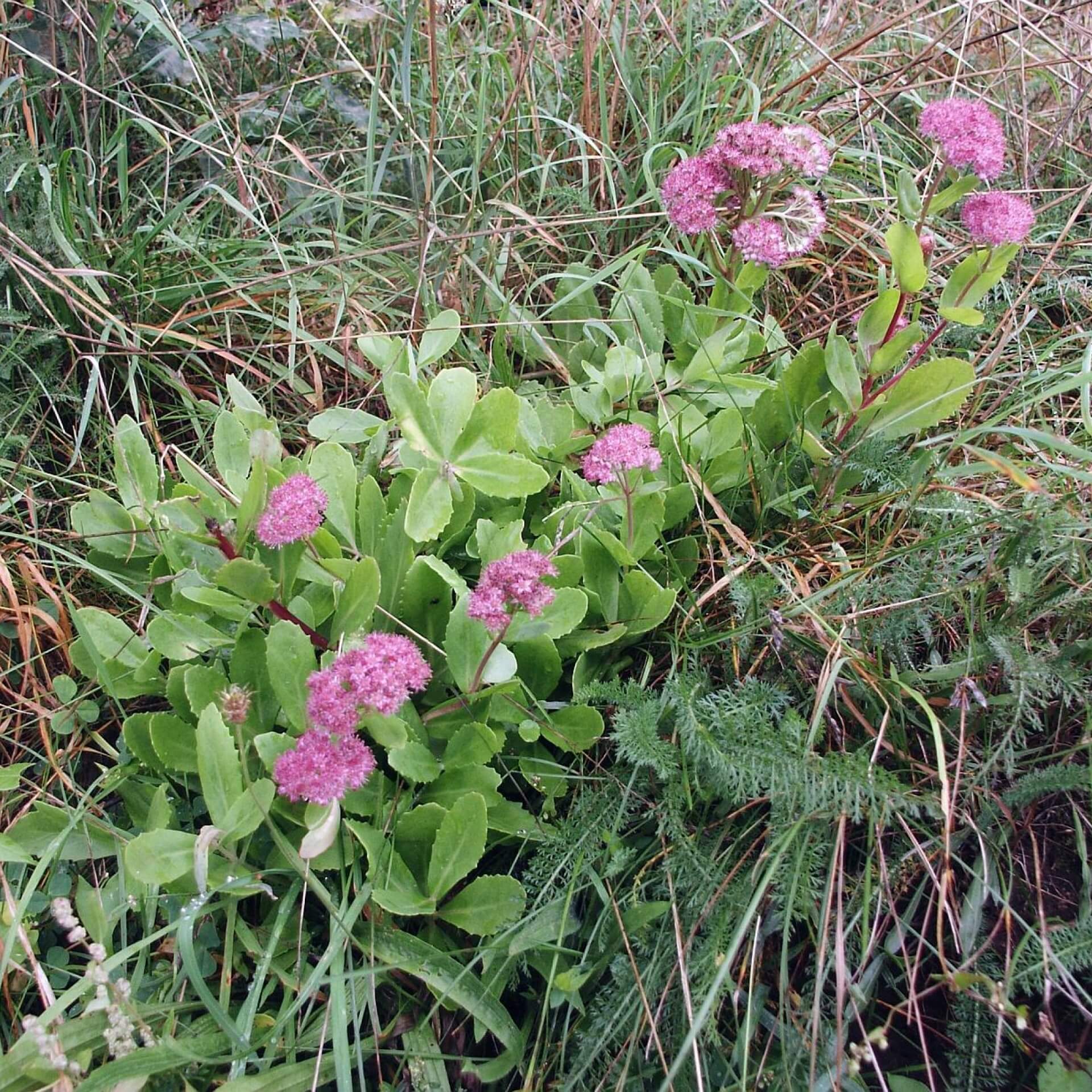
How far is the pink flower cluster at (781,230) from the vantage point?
1.83 metres

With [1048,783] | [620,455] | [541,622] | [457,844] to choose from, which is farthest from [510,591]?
[1048,783]

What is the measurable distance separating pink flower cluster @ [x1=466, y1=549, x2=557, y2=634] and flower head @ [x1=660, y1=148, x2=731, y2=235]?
85 centimetres

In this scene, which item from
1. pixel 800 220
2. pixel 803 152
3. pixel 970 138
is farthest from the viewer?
pixel 800 220

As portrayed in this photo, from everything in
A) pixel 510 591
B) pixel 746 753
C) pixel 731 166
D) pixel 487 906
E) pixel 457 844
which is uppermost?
pixel 731 166

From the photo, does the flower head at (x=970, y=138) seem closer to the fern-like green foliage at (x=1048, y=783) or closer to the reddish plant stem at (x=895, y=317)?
the reddish plant stem at (x=895, y=317)

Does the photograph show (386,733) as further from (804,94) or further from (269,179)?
(804,94)

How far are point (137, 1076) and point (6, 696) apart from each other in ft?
3.01

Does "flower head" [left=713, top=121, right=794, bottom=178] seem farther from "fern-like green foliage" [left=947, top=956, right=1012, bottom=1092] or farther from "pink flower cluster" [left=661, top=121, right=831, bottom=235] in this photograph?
"fern-like green foliage" [left=947, top=956, right=1012, bottom=1092]

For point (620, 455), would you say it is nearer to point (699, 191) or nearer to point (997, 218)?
point (699, 191)

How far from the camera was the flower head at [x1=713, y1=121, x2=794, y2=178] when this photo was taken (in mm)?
1795

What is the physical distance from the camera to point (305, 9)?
3.15 meters

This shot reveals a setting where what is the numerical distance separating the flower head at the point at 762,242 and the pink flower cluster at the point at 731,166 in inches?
3.1

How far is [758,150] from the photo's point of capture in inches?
70.8

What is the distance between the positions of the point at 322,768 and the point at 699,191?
1.30 metres
